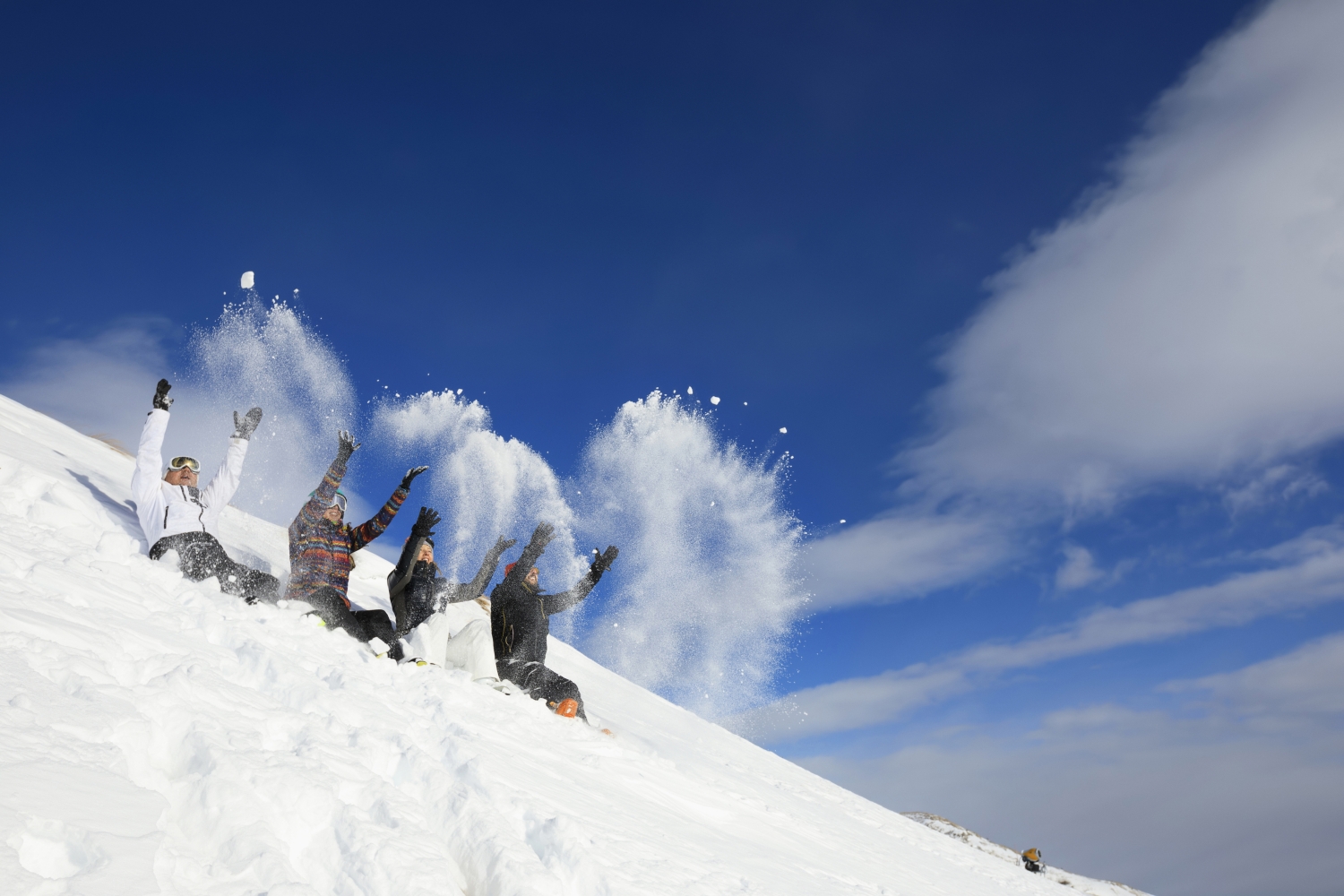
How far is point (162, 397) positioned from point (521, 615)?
438 centimetres

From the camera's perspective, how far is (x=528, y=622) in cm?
832

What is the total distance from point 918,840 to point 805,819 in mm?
3715

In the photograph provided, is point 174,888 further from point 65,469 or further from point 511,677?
point 65,469

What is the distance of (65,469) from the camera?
8062 millimetres

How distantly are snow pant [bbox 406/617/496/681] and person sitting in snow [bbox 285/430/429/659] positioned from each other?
29 centimetres

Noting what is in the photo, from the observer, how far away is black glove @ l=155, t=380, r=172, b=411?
7188 mm

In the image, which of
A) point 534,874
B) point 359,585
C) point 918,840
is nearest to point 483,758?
point 534,874

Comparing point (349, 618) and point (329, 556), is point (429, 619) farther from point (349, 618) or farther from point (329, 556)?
point (329, 556)

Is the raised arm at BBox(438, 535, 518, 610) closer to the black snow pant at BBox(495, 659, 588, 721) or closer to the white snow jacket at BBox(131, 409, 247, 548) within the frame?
the black snow pant at BBox(495, 659, 588, 721)

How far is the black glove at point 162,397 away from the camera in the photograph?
7.19 meters

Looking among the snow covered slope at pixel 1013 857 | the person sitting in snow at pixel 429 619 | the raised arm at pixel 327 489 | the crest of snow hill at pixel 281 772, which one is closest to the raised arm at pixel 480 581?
the person sitting in snow at pixel 429 619

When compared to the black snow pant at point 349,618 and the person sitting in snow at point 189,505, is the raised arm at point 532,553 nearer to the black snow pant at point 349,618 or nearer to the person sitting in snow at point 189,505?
the black snow pant at point 349,618

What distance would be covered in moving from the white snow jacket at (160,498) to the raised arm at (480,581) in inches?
111

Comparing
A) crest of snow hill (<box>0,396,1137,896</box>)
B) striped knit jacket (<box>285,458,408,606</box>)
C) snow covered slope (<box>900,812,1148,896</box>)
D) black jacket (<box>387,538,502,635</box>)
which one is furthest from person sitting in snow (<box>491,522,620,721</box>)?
snow covered slope (<box>900,812,1148,896</box>)
